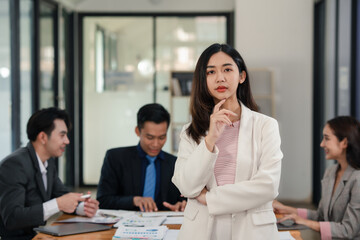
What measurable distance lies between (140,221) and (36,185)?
26.4 inches

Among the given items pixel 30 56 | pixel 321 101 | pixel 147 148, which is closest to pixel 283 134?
pixel 321 101

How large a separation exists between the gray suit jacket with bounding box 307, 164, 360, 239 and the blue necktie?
961 millimetres

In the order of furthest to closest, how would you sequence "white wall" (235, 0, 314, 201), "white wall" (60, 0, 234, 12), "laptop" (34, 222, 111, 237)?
"white wall" (60, 0, 234, 12) < "white wall" (235, 0, 314, 201) < "laptop" (34, 222, 111, 237)

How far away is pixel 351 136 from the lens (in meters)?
2.74

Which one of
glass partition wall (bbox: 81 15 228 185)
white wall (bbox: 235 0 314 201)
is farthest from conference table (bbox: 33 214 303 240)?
glass partition wall (bbox: 81 15 228 185)

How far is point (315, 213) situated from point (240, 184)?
1344 millimetres

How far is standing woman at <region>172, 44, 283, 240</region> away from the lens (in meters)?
1.70

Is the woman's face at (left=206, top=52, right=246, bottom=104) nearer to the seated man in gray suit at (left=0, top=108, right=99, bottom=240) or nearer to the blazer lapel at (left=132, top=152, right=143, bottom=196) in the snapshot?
the seated man in gray suit at (left=0, top=108, right=99, bottom=240)

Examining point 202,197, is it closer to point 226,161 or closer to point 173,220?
point 226,161

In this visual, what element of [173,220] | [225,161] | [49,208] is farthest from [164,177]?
[225,161]

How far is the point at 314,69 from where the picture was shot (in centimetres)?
638

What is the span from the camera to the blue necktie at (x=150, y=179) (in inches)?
119

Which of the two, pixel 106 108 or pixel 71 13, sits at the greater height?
pixel 71 13

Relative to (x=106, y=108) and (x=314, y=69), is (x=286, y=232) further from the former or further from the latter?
(x=106, y=108)
